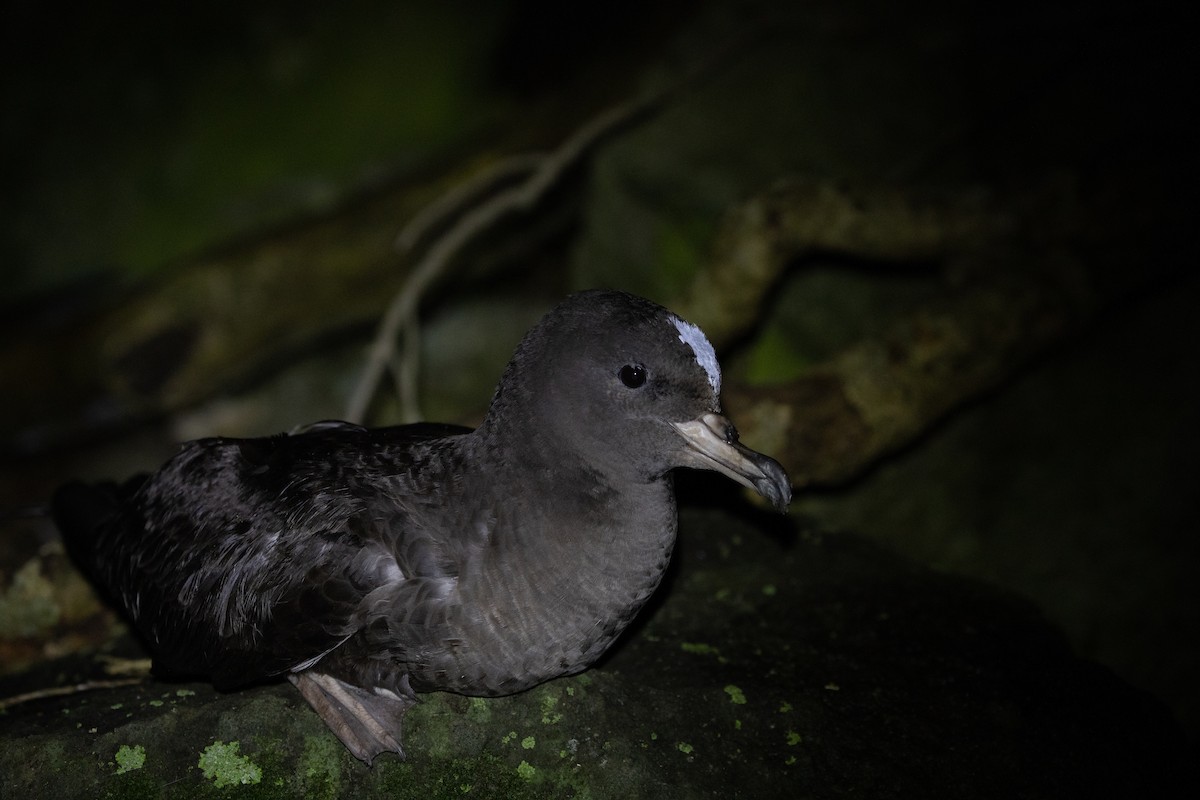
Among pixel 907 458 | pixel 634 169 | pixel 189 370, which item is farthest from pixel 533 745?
pixel 189 370

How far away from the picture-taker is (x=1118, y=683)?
3445 millimetres

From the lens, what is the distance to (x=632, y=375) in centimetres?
286

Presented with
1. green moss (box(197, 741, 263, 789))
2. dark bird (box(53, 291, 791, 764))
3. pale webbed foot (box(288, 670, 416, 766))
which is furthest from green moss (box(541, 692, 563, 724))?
green moss (box(197, 741, 263, 789))

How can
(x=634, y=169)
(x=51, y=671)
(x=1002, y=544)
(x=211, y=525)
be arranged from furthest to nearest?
(x=634, y=169)
(x=1002, y=544)
(x=51, y=671)
(x=211, y=525)

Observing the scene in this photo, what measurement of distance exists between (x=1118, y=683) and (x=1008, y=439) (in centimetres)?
254

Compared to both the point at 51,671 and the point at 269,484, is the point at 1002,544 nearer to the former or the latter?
the point at 269,484

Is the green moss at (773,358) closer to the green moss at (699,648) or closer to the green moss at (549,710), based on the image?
the green moss at (699,648)

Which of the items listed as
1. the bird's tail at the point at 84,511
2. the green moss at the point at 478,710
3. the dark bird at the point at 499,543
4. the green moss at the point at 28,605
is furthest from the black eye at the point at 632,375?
the green moss at the point at 28,605

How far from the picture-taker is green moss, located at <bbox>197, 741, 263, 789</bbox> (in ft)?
9.22

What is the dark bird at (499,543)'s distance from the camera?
287 cm

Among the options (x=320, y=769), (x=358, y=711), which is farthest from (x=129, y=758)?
(x=358, y=711)

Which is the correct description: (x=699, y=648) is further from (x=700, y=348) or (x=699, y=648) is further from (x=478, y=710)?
(x=700, y=348)

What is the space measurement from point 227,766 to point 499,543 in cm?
110

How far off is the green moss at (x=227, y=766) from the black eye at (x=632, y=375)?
1697mm
